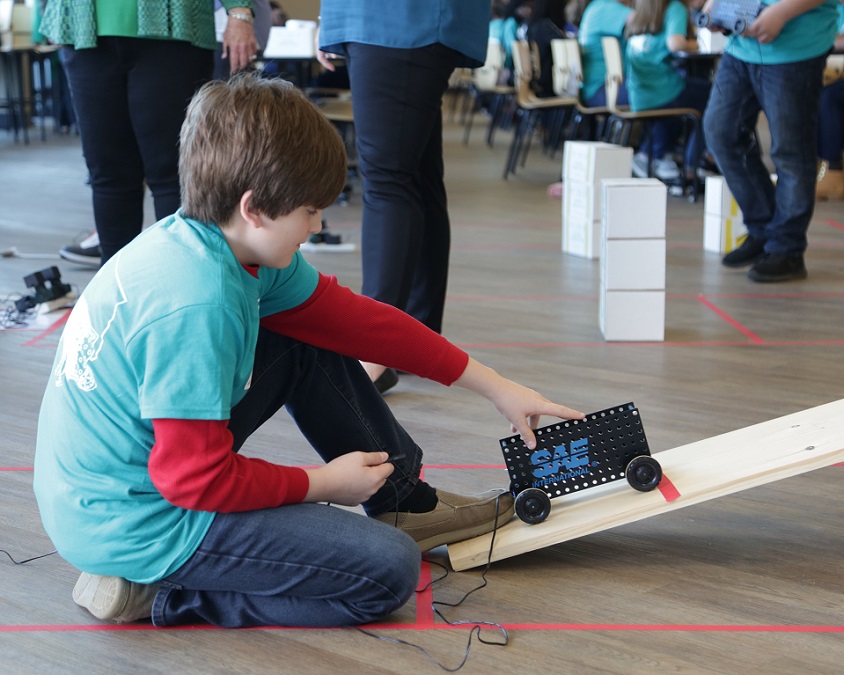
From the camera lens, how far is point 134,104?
2.52 m

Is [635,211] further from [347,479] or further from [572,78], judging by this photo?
[572,78]

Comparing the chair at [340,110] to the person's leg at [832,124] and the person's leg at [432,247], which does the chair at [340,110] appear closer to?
the person's leg at [832,124]

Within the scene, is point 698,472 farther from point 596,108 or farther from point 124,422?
point 596,108

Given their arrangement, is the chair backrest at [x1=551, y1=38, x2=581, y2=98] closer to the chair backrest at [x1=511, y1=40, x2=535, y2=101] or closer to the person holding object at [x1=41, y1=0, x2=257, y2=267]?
the chair backrest at [x1=511, y1=40, x2=535, y2=101]

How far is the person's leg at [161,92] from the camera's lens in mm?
2484

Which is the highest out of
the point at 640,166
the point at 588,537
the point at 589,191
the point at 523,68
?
the point at 523,68

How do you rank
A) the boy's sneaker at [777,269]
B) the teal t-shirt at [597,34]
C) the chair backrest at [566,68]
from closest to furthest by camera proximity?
1. the boy's sneaker at [777,269]
2. the teal t-shirt at [597,34]
3. the chair backrest at [566,68]

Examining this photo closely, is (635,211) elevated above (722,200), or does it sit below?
above

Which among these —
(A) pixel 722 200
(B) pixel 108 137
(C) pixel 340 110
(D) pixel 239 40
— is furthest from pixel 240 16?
(C) pixel 340 110

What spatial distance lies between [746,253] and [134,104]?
213cm

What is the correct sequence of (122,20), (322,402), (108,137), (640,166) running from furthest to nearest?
(640,166) < (108,137) < (122,20) < (322,402)

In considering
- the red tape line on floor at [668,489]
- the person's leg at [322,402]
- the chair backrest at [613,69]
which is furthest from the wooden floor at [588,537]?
the chair backrest at [613,69]

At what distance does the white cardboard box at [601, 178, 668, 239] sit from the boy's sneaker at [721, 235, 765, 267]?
1034 mm

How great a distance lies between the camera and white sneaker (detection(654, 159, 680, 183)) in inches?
223
